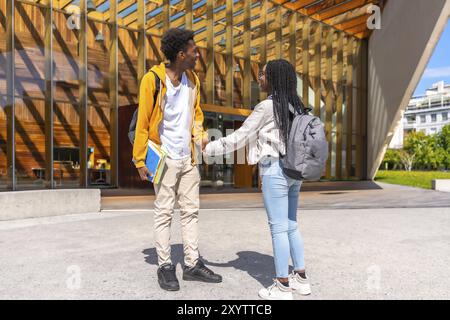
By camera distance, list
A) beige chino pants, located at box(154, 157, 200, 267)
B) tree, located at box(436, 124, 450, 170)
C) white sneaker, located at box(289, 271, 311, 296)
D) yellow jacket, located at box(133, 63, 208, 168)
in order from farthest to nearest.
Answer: tree, located at box(436, 124, 450, 170) → beige chino pants, located at box(154, 157, 200, 267) → yellow jacket, located at box(133, 63, 208, 168) → white sneaker, located at box(289, 271, 311, 296)

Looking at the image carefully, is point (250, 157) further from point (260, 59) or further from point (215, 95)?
point (260, 59)

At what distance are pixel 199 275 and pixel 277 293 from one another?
756 mm

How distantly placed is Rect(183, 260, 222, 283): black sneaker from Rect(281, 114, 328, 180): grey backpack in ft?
3.78

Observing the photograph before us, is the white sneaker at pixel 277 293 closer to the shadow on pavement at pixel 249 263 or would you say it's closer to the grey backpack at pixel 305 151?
the shadow on pavement at pixel 249 263

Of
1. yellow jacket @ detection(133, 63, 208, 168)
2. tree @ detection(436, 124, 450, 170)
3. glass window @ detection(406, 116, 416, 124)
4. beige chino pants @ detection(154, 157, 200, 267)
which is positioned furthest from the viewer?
glass window @ detection(406, 116, 416, 124)

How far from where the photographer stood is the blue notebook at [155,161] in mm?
2941

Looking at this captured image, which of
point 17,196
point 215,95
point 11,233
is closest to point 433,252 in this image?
point 11,233

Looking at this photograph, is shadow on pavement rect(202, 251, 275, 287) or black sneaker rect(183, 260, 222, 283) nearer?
black sneaker rect(183, 260, 222, 283)

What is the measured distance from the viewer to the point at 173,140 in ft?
10.1

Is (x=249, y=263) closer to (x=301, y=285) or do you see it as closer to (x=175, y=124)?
(x=301, y=285)

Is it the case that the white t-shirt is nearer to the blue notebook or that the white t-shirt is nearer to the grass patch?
the blue notebook

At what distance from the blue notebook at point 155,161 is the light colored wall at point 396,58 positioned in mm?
12435

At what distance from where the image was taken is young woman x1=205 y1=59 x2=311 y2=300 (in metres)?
2.62

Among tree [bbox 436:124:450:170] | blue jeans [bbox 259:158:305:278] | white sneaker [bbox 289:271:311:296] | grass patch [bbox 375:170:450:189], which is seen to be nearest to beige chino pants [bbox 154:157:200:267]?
blue jeans [bbox 259:158:305:278]
